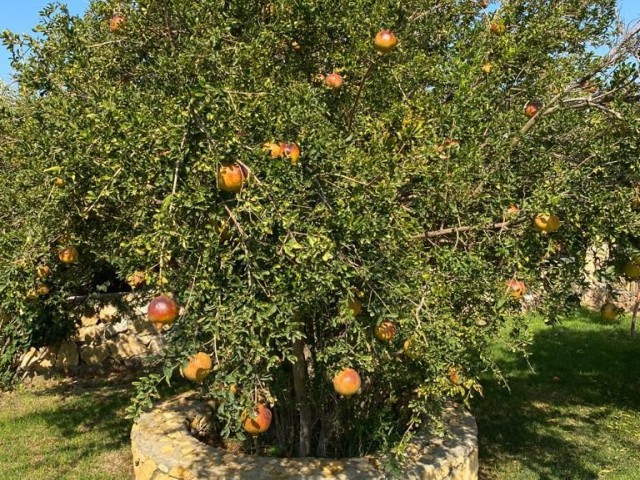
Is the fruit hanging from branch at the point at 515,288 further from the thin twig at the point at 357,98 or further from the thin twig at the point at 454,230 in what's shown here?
the thin twig at the point at 357,98

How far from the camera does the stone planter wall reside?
800 cm

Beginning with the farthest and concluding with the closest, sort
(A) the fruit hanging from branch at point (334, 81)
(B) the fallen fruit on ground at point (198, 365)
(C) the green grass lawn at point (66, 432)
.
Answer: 1. (C) the green grass lawn at point (66, 432)
2. (A) the fruit hanging from branch at point (334, 81)
3. (B) the fallen fruit on ground at point (198, 365)

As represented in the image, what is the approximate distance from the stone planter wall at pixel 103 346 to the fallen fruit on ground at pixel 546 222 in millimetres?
6181

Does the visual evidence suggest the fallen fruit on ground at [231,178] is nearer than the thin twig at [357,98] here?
Yes

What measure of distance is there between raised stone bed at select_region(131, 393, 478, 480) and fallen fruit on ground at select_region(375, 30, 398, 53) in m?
2.27

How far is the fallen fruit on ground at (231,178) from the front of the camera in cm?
225

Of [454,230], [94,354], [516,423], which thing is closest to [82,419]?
[94,354]

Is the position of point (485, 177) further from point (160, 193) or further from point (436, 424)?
point (160, 193)

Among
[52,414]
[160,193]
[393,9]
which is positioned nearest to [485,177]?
[393,9]

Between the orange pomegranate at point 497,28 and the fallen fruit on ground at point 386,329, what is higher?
the orange pomegranate at point 497,28

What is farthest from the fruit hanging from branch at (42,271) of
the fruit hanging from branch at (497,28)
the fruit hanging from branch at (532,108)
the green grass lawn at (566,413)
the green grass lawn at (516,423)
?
the green grass lawn at (566,413)

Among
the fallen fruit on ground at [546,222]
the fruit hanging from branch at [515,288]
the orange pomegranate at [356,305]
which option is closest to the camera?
the orange pomegranate at [356,305]

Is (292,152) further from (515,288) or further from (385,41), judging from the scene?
(515,288)

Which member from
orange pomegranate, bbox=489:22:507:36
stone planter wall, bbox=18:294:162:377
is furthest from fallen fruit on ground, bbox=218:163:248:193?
stone planter wall, bbox=18:294:162:377
